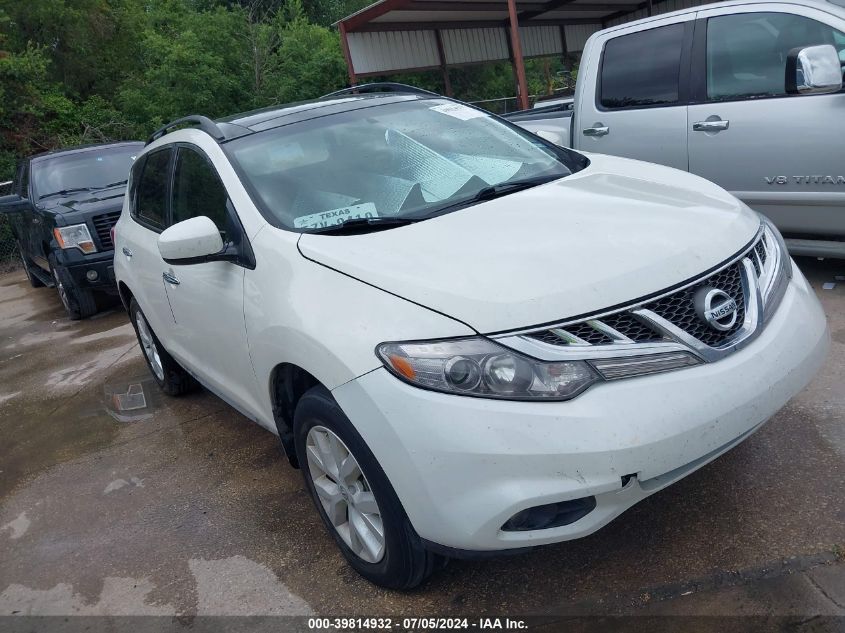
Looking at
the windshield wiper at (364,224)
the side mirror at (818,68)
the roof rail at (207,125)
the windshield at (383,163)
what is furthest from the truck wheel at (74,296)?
the side mirror at (818,68)

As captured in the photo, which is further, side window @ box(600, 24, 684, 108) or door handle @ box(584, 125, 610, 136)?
door handle @ box(584, 125, 610, 136)

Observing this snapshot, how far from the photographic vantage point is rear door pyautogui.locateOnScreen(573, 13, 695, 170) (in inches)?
209

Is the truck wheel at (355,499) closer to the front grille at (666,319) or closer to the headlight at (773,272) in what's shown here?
the front grille at (666,319)

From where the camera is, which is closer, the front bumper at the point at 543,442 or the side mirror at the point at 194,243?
the front bumper at the point at 543,442

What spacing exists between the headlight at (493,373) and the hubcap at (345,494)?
480 mm

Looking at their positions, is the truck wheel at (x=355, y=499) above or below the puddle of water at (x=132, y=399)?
above

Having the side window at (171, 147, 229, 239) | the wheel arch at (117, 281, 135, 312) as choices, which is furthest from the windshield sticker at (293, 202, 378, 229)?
the wheel arch at (117, 281, 135, 312)

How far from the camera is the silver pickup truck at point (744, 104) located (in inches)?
179

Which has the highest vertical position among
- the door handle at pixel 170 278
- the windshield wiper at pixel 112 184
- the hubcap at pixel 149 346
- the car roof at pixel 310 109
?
the car roof at pixel 310 109

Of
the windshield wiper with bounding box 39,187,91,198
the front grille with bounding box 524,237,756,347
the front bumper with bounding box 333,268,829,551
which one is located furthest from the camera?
the windshield wiper with bounding box 39,187,91,198

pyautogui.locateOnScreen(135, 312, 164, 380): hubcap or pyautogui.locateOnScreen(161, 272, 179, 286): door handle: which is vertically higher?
pyautogui.locateOnScreen(161, 272, 179, 286): door handle

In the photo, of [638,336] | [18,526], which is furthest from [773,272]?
[18,526]

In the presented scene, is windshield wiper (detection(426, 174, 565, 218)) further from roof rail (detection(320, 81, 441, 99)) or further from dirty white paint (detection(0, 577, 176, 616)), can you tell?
dirty white paint (detection(0, 577, 176, 616))

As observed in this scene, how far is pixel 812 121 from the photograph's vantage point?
4.59 meters
